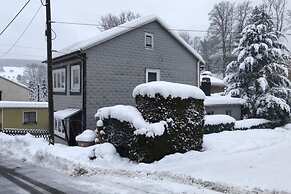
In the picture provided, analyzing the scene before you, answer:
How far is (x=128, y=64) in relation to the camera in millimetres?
26547

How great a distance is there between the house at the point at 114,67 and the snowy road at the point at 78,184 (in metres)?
11.6

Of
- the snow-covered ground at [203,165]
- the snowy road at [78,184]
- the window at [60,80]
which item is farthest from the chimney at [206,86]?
the snowy road at [78,184]

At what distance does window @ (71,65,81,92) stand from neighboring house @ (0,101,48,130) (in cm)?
1557

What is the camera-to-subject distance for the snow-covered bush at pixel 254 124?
27080 millimetres

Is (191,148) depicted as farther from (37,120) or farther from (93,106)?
(37,120)

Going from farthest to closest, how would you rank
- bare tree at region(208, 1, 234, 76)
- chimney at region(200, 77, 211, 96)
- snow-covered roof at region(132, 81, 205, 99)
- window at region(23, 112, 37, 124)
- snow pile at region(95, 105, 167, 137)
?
1. bare tree at region(208, 1, 234, 76)
2. window at region(23, 112, 37, 124)
3. chimney at region(200, 77, 211, 96)
4. snow-covered roof at region(132, 81, 205, 99)
5. snow pile at region(95, 105, 167, 137)

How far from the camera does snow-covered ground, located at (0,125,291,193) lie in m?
10.7

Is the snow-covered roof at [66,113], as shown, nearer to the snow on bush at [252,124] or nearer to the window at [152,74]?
the window at [152,74]

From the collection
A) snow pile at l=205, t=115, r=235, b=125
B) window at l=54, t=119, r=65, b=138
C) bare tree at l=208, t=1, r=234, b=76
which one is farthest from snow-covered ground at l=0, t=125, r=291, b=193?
bare tree at l=208, t=1, r=234, b=76

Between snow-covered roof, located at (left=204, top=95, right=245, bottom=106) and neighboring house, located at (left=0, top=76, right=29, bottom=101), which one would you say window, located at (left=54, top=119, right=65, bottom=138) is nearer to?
snow-covered roof, located at (left=204, top=95, right=245, bottom=106)

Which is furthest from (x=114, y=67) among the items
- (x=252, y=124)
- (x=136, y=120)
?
(x=136, y=120)

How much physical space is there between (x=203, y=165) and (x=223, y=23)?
63670 mm

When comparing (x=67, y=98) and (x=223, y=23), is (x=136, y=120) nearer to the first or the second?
(x=67, y=98)

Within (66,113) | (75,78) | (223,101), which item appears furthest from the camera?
(223,101)
